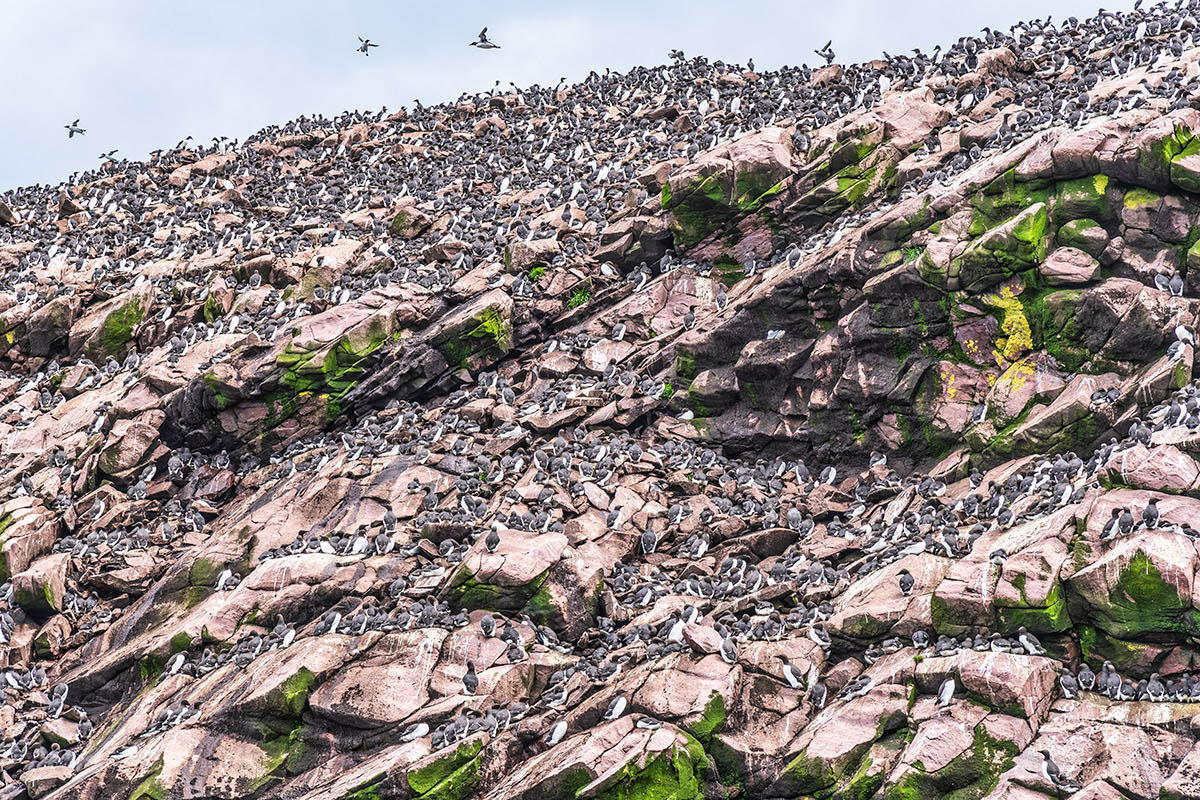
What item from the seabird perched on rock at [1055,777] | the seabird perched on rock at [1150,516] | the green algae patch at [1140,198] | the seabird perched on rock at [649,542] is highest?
the green algae patch at [1140,198]

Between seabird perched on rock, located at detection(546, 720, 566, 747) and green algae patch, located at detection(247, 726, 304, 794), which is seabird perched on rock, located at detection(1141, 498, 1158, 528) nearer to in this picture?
seabird perched on rock, located at detection(546, 720, 566, 747)

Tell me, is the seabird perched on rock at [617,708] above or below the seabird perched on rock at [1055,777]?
above

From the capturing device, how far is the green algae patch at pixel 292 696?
24344 mm

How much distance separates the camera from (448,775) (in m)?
22.3

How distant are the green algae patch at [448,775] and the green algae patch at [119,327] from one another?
2846cm

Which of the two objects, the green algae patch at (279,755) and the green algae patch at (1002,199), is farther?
the green algae patch at (1002,199)

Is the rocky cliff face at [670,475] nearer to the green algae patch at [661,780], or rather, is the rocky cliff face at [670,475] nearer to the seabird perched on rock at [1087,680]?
the green algae patch at [661,780]

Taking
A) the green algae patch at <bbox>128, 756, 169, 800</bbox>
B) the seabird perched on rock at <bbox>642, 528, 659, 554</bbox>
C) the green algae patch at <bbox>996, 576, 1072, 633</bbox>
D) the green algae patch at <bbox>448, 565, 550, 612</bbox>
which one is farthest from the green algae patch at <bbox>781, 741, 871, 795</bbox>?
the green algae patch at <bbox>128, 756, 169, 800</bbox>

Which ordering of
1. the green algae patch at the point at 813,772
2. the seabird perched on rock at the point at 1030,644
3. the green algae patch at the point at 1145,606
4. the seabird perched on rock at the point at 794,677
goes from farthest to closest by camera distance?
the seabird perched on rock at the point at 794,677 → the seabird perched on rock at the point at 1030,644 → the green algae patch at the point at 813,772 → the green algae patch at the point at 1145,606

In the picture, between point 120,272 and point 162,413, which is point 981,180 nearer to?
point 162,413

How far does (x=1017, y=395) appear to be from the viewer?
29.4 meters

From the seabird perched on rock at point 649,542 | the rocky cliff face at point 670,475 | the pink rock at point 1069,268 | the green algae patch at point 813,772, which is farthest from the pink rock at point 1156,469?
the seabird perched on rock at point 649,542

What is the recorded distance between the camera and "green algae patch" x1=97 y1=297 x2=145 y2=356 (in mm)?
44469

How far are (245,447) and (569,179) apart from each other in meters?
20.7
